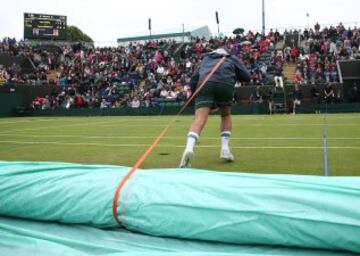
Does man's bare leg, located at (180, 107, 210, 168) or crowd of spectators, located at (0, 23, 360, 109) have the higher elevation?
crowd of spectators, located at (0, 23, 360, 109)

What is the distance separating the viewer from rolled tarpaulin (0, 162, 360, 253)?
8.46ft

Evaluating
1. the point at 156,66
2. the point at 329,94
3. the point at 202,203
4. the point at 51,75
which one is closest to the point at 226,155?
the point at 202,203

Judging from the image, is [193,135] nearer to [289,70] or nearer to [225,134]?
[225,134]

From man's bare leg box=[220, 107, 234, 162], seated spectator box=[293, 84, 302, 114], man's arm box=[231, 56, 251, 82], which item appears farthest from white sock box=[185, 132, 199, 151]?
seated spectator box=[293, 84, 302, 114]

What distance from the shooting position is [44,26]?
1769 inches

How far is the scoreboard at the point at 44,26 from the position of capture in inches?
1740

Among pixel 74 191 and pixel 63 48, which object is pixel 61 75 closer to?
pixel 63 48

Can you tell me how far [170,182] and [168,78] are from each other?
2709 cm

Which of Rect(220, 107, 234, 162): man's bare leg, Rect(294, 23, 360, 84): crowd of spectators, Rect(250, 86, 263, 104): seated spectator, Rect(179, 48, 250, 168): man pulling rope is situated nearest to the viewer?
Rect(179, 48, 250, 168): man pulling rope

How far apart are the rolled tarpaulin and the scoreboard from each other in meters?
44.0

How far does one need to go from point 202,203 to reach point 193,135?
2607 millimetres

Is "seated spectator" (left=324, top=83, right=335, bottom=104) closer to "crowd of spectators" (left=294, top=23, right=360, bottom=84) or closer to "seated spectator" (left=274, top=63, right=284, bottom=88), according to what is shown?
"crowd of spectators" (left=294, top=23, right=360, bottom=84)

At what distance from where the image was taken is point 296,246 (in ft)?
8.56

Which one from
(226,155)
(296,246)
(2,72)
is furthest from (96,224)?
(2,72)
